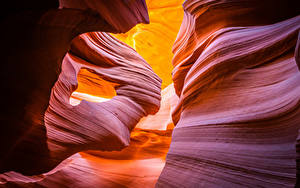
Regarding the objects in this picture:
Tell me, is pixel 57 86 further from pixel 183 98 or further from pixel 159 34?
pixel 159 34

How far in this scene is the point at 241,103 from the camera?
51.4 inches

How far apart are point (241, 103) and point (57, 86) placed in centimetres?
189

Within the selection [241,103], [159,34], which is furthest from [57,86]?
[159,34]

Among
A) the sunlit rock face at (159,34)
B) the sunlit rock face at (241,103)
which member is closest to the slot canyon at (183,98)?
the sunlit rock face at (241,103)

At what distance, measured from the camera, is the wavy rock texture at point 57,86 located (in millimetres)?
976

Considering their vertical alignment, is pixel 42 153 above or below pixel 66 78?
below

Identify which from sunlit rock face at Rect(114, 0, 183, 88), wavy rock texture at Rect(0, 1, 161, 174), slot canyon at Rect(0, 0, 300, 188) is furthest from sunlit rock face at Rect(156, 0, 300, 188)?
sunlit rock face at Rect(114, 0, 183, 88)

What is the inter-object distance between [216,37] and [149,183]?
2223 millimetres

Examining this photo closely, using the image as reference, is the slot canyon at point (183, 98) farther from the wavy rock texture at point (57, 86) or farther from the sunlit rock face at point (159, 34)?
the sunlit rock face at point (159, 34)

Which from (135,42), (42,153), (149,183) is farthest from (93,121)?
(135,42)

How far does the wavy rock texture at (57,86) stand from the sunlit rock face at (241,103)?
90 centimetres

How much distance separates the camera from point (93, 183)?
235cm

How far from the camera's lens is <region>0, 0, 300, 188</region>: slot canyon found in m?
0.97

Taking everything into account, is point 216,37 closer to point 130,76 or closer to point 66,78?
point 130,76
